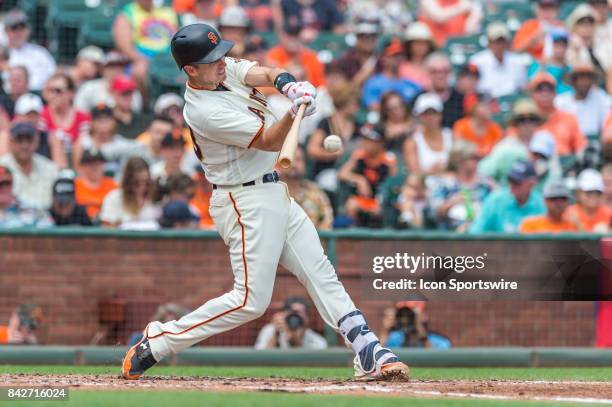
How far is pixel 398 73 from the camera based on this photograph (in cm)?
1241

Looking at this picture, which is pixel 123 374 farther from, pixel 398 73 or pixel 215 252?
pixel 398 73

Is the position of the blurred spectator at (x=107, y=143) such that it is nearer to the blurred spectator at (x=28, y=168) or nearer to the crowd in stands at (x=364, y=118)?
the crowd in stands at (x=364, y=118)

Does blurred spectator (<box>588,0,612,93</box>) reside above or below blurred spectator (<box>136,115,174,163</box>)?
above

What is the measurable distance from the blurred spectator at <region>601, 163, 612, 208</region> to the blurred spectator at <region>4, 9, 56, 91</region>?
17.8 ft

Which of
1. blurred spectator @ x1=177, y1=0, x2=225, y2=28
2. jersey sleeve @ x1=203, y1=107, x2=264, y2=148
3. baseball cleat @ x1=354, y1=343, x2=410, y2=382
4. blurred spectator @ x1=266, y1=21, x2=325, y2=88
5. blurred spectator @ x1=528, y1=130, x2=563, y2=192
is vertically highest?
blurred spectator @ x1=177, y1=0, x2=225, y2=28

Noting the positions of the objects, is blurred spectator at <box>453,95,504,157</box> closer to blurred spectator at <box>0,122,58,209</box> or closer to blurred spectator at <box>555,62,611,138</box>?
blurred spectator at <box>555,62,611,138</box>

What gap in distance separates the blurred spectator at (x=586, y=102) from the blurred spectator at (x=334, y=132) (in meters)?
2.19

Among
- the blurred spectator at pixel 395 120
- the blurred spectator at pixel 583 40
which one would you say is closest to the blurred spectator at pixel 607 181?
the blurred spectator at pixel 395 120

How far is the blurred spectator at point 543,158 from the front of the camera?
11008 millimetres

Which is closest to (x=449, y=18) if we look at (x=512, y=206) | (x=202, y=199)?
(x=512, y=206)

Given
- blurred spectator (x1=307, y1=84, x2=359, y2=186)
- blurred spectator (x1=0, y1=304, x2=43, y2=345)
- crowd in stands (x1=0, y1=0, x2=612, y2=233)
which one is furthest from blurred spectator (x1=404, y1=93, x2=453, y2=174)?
blurred spectator (x1=0, y1=304, x2=43, y2=345)

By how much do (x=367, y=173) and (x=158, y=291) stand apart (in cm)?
262

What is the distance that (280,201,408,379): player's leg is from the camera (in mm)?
6254

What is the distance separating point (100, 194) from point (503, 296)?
3.58 metres
